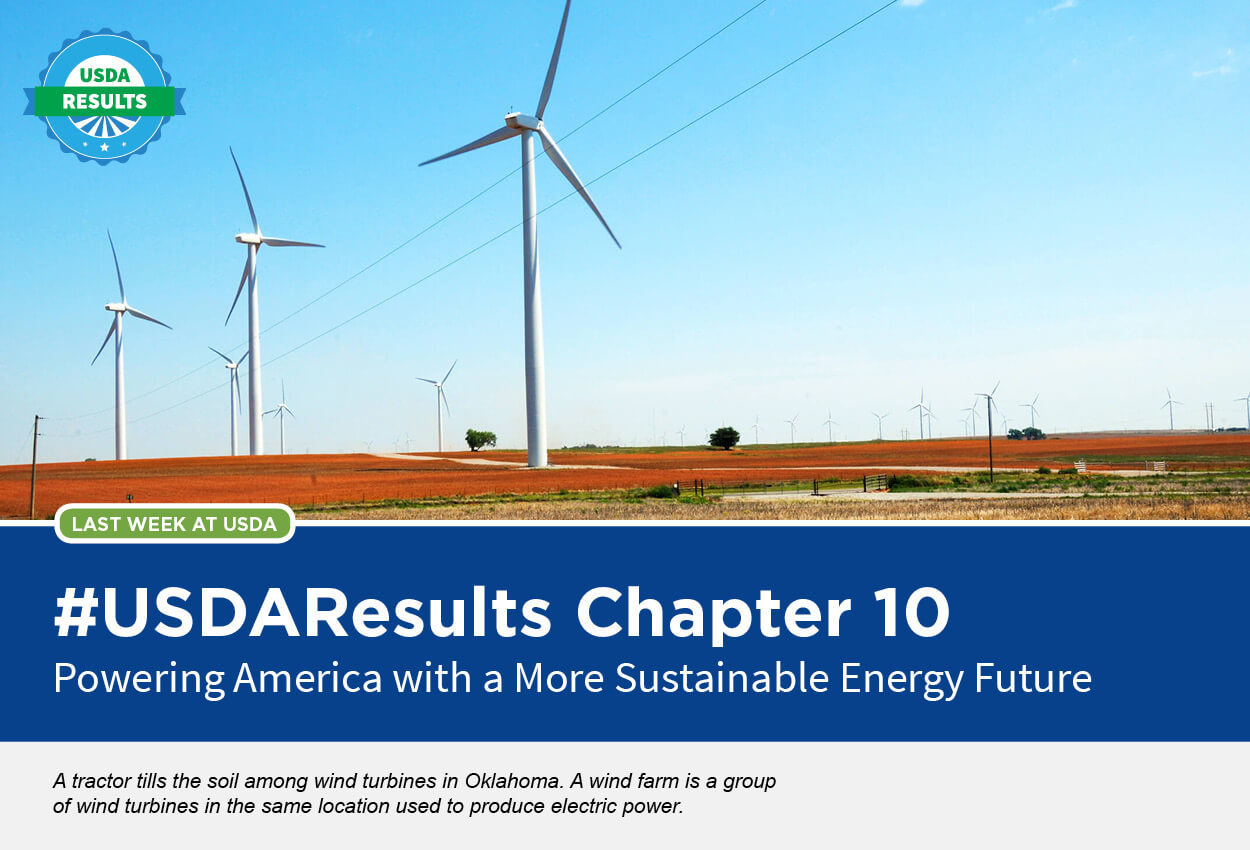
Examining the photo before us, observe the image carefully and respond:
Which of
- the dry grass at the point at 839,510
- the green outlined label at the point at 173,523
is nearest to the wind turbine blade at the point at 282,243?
the dry grass at the point at 839,510

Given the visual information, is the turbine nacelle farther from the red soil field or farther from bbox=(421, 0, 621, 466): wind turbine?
the red soil field

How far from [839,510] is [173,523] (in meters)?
39.1

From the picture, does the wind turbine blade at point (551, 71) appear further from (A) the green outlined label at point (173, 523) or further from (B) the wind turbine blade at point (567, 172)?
(A) the green outlined label at point (173, 523)

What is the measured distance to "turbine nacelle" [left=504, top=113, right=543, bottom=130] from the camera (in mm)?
89812

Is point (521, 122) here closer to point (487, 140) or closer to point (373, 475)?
point (487, 140)

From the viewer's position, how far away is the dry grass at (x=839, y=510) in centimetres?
4197

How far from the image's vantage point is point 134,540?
11438 millimetres

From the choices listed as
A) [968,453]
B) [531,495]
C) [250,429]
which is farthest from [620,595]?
[968,453]

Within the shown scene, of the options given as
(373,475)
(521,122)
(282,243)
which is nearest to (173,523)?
(373,475)

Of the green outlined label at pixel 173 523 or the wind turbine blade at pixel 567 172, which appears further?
the wind turbine blade at pixel 567 172

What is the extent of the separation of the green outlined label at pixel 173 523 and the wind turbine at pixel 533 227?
74.2 metres
